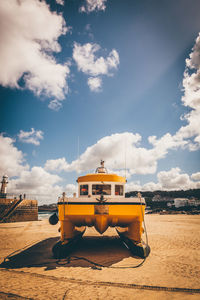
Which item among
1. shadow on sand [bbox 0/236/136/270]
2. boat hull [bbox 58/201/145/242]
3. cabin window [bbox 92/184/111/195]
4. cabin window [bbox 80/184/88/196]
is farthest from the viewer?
cabin window [bbox 80/184/88/196]

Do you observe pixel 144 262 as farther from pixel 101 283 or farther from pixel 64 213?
pixel 64 213

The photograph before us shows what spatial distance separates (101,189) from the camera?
→ 28.3 ft

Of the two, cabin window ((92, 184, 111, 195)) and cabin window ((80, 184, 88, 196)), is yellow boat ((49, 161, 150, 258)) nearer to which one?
cabin window ((92, 184, 111, 195))

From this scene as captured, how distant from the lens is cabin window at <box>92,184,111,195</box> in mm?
8578

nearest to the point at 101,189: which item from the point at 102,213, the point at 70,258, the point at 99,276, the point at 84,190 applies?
the point at 84,190

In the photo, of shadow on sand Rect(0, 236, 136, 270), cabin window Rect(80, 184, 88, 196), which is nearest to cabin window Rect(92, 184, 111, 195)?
cabin window Rect(80, 184, 88, 196)

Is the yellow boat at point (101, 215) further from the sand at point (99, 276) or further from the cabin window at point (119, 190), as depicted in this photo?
the cabin window at point (119, 190)

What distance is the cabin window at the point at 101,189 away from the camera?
28.1 feet

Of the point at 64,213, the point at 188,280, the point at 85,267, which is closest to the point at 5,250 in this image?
the point at 64,213

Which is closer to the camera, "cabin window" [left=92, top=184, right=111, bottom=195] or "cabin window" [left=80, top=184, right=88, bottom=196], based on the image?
"cabin window" [left=92, top=184, right=111, bottom=195]

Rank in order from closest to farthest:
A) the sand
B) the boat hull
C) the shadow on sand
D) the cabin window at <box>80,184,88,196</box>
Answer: the sand, the shadow on sand, the boat hull, the cabin window at <box>80,184,88,196</box>

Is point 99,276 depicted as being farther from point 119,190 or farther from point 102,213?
point 119,190

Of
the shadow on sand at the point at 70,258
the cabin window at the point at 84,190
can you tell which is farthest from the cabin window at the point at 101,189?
the shadow on sand at the point at 70,258

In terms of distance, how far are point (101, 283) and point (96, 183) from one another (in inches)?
179
